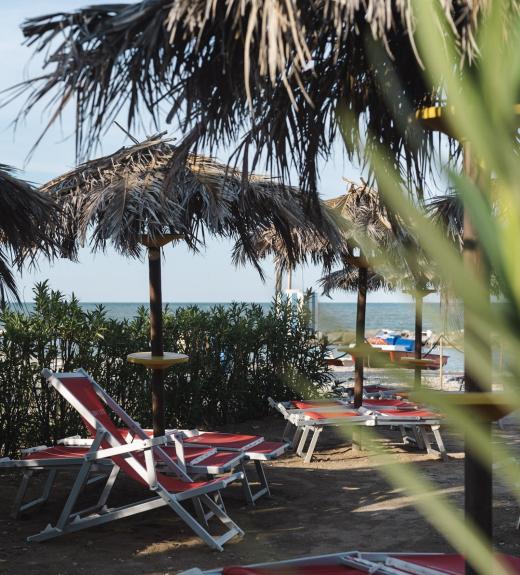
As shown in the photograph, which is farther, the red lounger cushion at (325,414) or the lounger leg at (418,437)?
the lounger leg at (418,437)

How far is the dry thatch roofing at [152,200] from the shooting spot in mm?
5891

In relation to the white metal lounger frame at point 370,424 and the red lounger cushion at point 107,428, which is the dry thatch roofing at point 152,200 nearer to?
the red lounger cushion at point 107,428

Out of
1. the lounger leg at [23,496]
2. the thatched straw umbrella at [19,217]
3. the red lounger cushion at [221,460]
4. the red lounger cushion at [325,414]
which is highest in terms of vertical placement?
the thatched straw umbrella at [19,217]

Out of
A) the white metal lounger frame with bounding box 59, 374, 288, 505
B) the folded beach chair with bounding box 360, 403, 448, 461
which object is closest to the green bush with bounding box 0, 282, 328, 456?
the white metal lounger frame with bounding box 59, 374, 288, 505

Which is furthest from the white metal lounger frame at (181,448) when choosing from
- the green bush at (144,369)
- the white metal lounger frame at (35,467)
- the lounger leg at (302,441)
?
the lounger leg at (302,441)

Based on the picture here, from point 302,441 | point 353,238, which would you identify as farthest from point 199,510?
point 302,441

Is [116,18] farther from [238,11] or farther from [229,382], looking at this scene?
[229,382]

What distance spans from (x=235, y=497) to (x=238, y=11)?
4959mm

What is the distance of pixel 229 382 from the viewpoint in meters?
9.85

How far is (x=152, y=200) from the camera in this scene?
19.2 ft

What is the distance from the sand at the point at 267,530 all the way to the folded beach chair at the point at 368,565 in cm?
33

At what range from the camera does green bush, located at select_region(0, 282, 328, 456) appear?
7.29 m

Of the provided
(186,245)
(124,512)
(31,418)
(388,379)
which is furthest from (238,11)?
(31,418)

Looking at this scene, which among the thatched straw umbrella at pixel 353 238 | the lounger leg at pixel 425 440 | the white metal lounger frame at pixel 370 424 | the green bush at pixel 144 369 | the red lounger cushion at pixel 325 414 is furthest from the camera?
the lounger leg at pixel 425 440
